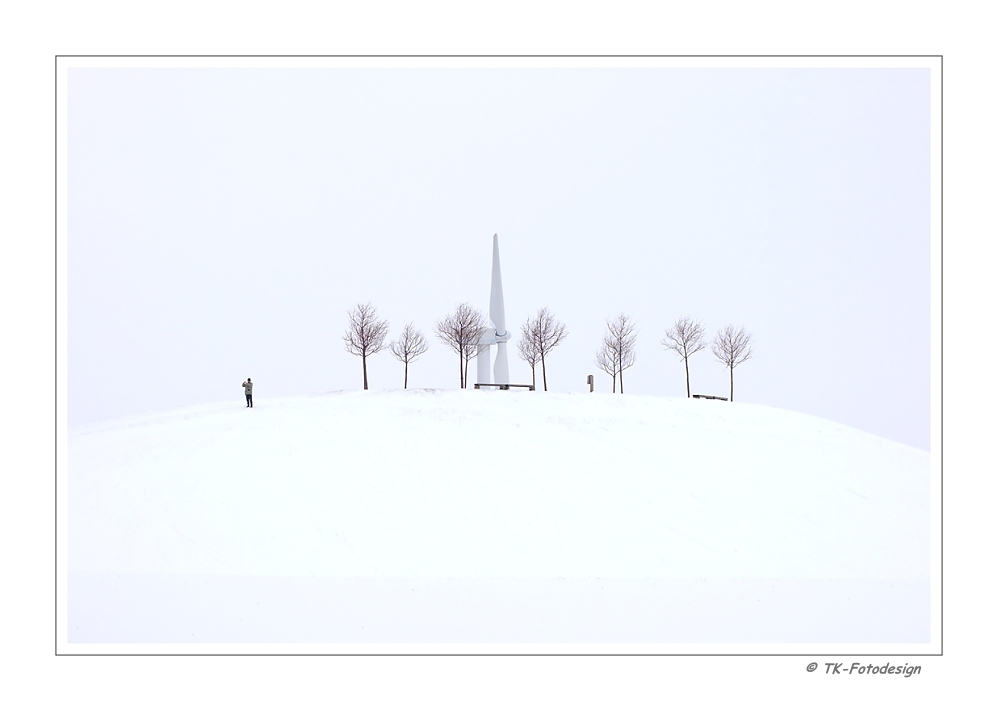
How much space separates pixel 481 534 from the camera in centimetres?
2209

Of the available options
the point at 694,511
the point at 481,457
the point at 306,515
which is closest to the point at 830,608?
the point at 694,511

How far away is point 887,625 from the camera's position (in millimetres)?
19766

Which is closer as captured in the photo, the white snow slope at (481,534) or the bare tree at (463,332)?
the white snow slope at (481,534)

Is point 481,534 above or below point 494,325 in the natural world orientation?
below

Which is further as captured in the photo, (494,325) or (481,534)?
(494,325)

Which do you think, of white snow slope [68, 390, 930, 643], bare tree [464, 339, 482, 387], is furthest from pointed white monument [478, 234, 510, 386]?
white snow slope [68, 390, 930, 643]

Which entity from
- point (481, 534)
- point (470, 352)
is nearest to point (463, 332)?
point (470, 352)

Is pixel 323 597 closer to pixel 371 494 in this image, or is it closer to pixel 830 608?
pixel 371 494

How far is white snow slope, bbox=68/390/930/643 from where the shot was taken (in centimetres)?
1895

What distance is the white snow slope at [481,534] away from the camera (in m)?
19.0

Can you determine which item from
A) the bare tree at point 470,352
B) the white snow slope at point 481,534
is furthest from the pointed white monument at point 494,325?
the white snow slope at point 481,534

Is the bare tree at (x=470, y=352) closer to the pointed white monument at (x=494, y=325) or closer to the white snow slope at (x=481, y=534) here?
the pointed white monument at (x=494, y=325)

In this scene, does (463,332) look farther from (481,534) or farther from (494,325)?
(481,534)

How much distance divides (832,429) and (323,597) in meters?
28.2
